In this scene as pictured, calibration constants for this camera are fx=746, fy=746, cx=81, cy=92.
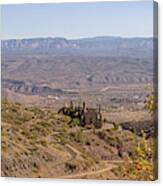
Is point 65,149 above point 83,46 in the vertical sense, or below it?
below

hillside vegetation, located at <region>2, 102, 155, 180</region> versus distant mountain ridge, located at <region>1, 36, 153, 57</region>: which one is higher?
distant mountain ridge, located at <region>1, 36, 153, 57</region>

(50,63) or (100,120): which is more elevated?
(50,63)

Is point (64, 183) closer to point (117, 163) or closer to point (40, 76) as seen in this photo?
point (117, 163)

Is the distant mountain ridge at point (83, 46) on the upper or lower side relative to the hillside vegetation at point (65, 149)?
upper

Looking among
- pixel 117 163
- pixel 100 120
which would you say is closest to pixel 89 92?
pixel 100 120

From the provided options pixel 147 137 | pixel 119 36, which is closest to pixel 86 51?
pixel 119 36

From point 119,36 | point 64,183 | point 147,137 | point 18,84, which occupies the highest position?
point 119,36
